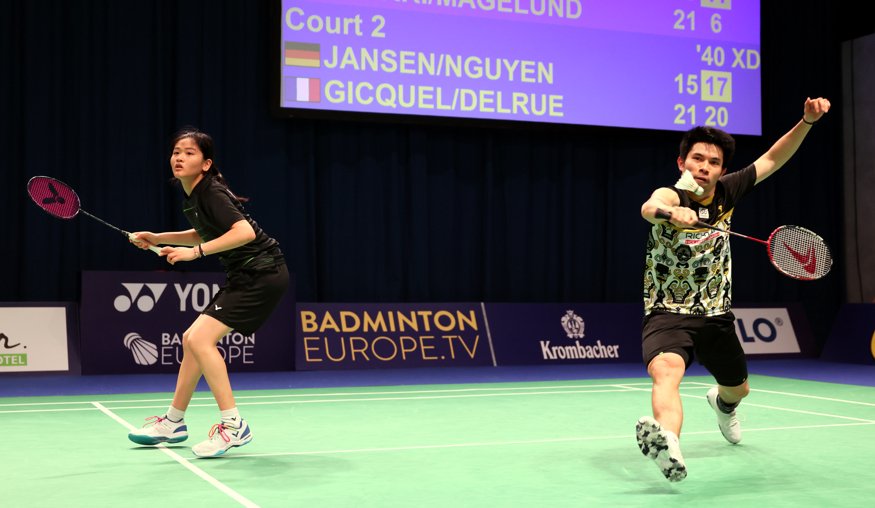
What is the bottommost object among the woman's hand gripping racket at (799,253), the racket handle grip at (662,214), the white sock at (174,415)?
the white sock at (174,415)

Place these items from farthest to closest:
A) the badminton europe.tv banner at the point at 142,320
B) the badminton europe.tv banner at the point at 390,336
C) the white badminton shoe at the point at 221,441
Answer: the badminton europe.tv banner at the point at 390,336 → the badminton europe.tv banner at the point at 142,320 → the white badminton shoe at the point at 221,441

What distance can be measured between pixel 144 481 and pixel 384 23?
682 cm

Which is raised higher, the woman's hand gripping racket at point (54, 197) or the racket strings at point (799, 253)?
the woman's hand gripping racket at point (54, 197)

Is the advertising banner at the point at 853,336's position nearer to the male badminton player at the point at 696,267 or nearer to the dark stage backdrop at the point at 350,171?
the dark stage backdrop at the point at 350,171

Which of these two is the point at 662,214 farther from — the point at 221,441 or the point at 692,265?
the point at 221,441

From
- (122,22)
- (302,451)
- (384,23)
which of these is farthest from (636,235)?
(302,451)

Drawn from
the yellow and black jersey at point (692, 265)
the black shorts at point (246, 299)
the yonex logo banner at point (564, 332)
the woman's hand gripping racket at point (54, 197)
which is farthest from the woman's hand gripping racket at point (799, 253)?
the yonex logo banner at point (564, 332)

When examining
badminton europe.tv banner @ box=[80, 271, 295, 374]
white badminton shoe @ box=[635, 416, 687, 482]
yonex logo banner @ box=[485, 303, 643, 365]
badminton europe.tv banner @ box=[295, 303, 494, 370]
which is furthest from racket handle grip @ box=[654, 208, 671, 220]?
yonex logo banner @ box=[485, 303, 643, 365]

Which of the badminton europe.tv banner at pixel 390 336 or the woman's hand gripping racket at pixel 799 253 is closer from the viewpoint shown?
the woman's hand gripping racket at pixel 799 253

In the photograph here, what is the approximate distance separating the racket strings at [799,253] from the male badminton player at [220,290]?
7.25 ft

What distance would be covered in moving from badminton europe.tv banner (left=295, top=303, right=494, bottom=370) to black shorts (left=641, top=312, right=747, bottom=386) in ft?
18.4

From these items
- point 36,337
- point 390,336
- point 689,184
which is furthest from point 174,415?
point 390,336

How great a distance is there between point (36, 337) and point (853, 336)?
827cm

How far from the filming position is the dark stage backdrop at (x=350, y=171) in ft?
30.7
